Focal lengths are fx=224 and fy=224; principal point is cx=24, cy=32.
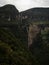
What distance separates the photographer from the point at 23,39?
7212cm

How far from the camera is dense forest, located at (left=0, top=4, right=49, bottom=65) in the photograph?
27.4 metres

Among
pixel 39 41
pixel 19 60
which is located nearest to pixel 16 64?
pixel 19 60

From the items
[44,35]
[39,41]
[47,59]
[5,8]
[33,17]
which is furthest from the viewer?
[33,17]

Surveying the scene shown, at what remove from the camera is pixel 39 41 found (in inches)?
3100

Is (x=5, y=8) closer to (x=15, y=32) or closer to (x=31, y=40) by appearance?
(x=31, y=40)

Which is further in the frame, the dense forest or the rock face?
the rock face

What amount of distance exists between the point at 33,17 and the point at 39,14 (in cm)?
711

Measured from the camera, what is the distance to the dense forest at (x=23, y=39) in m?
27.4

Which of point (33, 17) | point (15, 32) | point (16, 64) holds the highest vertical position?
point (16, 64)

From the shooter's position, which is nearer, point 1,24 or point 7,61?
point 7,61

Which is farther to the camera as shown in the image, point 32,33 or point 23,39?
point 32,33

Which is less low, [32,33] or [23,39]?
[23,39]

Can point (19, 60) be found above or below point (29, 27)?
above

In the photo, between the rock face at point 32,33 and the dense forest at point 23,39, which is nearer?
the dense forest at point 23,39
